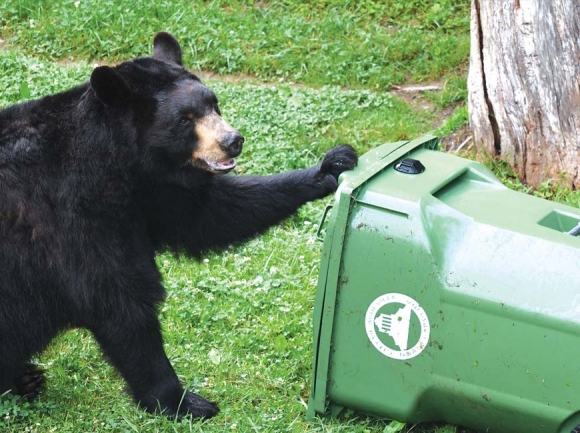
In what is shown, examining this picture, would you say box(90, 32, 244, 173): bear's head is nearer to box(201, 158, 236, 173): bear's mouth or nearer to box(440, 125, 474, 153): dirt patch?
box(201, 158, 236, 173): bear's mouth

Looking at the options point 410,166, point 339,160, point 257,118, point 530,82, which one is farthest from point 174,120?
point 257,118

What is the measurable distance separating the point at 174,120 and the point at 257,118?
139 inches

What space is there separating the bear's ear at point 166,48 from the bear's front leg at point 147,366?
1.30 m

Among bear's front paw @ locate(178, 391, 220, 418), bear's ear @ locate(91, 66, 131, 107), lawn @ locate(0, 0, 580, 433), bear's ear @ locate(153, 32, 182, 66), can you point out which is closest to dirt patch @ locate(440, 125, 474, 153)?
lawn @ locate(0, 0, 580, 433)

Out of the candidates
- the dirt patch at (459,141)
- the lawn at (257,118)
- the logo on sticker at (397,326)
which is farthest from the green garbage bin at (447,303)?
the dirt patch at (459,141)

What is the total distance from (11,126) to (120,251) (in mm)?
786

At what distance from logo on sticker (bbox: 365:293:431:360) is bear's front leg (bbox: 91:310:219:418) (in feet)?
3.59

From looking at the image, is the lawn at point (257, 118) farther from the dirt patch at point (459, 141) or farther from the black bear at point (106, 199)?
the black bear at point (106, 199)

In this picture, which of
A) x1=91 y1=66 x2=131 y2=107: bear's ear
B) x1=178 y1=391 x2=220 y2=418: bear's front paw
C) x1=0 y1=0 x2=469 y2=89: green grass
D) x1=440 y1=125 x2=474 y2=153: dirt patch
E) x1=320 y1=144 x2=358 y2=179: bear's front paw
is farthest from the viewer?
x1=0 y1=0 x2=469 y2=89: green grass

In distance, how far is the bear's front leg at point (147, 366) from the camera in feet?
15.8

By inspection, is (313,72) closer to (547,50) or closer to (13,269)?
(547,50)

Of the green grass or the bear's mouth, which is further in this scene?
the green grass

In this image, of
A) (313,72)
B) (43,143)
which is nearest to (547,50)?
(313,72)

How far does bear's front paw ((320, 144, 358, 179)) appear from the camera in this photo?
4.94 meters
